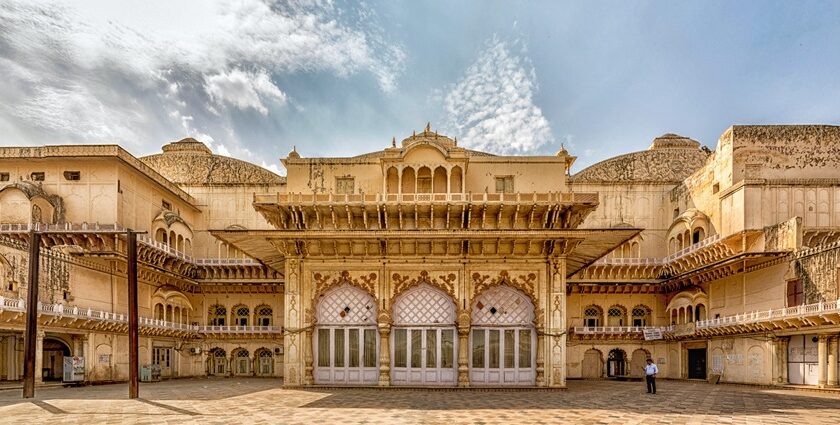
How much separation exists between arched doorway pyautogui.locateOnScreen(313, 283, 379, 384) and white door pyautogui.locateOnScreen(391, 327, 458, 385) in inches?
30.8

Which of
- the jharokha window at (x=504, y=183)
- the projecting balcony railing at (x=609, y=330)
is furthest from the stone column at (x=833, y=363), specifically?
the jharokha window at (x=504, y=183)

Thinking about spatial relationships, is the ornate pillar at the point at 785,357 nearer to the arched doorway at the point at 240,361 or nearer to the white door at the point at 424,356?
the white door at the point at 424,356

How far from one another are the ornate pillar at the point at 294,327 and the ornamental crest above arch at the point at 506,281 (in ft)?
20.9

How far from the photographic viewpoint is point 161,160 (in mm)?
42531

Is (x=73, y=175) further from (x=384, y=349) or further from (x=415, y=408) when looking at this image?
(x=415, y=408)

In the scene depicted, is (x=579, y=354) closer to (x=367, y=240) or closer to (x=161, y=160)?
(x=367, y=240)

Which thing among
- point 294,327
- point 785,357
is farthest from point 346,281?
point 785,357

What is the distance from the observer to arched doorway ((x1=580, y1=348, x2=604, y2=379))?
3709cm

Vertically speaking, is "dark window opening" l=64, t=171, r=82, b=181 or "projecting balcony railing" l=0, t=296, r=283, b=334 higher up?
"dark window opening" l=64, t=171, r=82, b=181

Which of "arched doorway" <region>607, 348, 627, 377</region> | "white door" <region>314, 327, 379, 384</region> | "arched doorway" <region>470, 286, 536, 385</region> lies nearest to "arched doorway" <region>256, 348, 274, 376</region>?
"white door" <region>314, 327, 379, 384</region>

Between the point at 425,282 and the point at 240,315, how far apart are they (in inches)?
851

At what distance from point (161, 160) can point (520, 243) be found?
3124 cm

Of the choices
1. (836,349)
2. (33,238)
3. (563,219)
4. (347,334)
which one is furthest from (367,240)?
(836,349)

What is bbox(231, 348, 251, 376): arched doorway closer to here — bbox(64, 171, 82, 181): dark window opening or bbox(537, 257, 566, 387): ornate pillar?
bbox(64, 171, 82, 181): dark window opening
